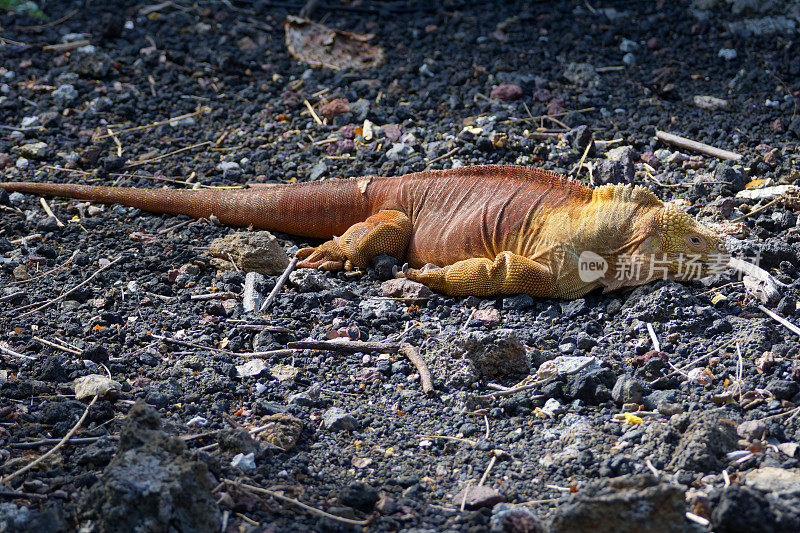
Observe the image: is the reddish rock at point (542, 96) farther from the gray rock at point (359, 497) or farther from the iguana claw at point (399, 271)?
the gray rock at point (359, 497)

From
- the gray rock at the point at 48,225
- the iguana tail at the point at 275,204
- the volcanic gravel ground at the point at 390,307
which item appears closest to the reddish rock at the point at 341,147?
the volcanic gravel ground at the point at 390,307

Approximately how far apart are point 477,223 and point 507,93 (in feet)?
8.14

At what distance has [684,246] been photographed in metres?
5.09

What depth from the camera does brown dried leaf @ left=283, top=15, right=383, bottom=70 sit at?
28.8 ft

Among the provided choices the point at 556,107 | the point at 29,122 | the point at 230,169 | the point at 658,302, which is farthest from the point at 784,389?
the point at 29,122

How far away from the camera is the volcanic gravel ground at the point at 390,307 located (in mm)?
3191

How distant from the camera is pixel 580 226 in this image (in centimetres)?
537

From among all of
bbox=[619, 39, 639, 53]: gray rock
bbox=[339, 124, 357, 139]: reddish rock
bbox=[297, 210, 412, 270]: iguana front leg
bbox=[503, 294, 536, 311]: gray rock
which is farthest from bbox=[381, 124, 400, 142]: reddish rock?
bbox=[619, 39, 639, 53]: gray rock

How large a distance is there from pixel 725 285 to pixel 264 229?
3439mm

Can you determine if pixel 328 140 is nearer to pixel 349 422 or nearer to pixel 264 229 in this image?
pixel 264 229

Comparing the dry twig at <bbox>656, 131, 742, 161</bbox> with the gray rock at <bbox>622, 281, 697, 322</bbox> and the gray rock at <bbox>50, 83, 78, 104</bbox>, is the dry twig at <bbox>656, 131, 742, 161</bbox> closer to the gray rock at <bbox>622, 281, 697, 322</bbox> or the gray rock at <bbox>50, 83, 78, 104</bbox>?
the gray rock at <bbox>622, 281, 697, 322</bbox>

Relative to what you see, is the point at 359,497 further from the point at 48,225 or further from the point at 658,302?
the point at 48,225

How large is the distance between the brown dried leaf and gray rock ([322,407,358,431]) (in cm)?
549

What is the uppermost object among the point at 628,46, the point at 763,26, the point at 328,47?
the point at 763,26
